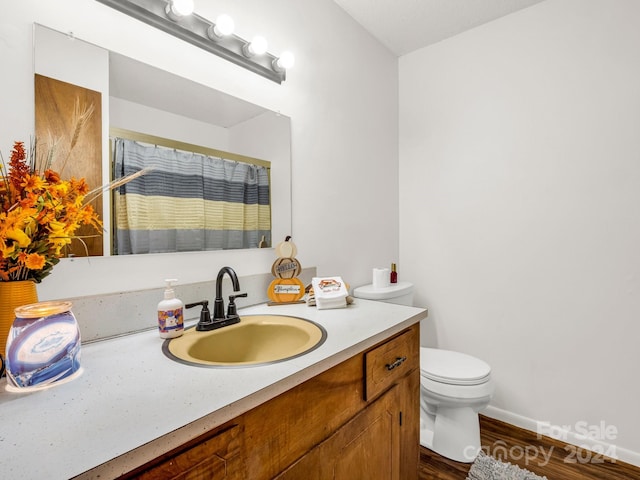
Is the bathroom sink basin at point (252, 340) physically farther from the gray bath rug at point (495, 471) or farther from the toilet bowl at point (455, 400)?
the gray bath rug at point (495, 471)

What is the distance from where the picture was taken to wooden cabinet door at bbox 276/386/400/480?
0.78 metres

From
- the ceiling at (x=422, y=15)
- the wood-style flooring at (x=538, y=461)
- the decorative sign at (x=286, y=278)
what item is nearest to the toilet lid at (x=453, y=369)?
the wood-style flooring at (x=538, y=461)

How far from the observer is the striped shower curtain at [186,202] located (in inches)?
40.7

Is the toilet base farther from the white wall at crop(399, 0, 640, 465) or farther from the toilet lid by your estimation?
the white wall at crop(399, 0, 640, 465)

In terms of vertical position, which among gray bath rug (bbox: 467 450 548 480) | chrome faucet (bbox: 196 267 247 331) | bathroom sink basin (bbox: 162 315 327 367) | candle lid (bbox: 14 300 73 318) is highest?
candle lid (bbox: 14 300 73 318)

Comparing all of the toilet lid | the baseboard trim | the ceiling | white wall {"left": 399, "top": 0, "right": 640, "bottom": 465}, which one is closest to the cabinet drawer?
the toilet lid

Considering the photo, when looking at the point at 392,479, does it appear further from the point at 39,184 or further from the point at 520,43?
the point at 520,43

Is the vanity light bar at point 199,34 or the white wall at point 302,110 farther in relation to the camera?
the vanity light bar at point 199,34

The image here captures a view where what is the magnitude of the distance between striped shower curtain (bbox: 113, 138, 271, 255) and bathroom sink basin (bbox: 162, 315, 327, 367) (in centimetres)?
33

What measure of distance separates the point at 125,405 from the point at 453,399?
1462 mm

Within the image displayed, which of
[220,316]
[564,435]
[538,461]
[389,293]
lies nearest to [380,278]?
[389,293]

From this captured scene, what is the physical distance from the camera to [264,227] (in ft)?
4.70

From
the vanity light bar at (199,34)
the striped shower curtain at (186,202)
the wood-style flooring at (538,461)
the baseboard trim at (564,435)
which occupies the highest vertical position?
the vanity light bar at (199,34)

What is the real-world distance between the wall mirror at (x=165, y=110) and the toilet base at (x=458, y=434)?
1.28m
